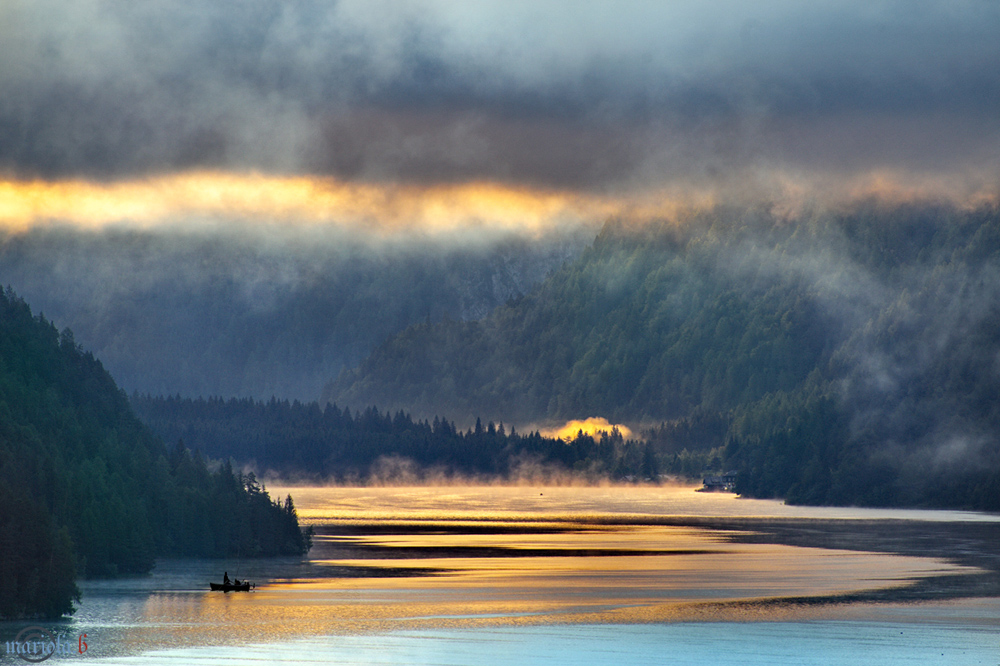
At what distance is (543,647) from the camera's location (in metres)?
122

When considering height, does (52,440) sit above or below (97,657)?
above

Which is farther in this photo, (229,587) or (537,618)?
(229,587)

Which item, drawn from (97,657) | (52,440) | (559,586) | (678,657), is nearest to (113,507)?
(52,440)

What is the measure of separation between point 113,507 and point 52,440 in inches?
565

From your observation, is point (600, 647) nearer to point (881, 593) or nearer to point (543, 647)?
point (543, 647)

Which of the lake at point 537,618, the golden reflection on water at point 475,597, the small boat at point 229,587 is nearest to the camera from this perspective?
the lake at point 537,618
